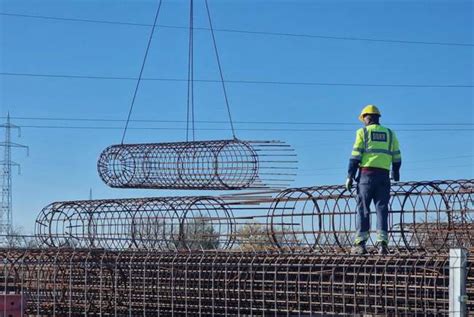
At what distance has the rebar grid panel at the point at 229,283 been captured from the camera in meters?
9.15

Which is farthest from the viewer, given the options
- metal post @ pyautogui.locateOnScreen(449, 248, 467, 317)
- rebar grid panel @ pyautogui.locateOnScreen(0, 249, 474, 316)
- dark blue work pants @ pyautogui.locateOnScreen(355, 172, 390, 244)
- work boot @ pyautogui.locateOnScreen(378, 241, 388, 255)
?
dark blue work pants @ pyautogui.locateOnScreen(355, 172, 390, 244)

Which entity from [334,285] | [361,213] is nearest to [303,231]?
[361,213]

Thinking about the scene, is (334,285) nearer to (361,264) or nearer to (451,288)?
(361,264)

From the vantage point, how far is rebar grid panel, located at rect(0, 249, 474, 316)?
915 centimetres

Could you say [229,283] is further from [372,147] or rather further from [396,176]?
[396,176]

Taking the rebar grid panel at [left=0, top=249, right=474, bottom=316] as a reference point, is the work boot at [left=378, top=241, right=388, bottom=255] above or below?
above

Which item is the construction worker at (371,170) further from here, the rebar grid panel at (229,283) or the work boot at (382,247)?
the rebar grid panel at (229,283)

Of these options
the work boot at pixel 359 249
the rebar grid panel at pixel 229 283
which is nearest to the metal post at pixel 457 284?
the rebar grid panel at pixel 229 283

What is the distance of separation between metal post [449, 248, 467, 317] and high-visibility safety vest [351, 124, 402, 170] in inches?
110

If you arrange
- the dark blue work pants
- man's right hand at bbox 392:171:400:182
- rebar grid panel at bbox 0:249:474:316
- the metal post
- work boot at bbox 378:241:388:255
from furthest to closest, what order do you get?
man's right hand at bbox 392:171:400:182 < the dark blue work pants < work boot at bbox 378:241:388:255 < rebar grid panel at bbox 0:249:474:316 < the metal post

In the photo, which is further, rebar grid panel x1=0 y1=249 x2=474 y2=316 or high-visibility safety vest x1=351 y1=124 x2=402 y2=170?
high-visibility safety vest x1=351 y1=124 x2=402 y2=170

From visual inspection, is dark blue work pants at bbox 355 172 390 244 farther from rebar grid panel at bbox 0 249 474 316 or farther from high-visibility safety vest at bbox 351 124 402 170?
rebar grid panel at bbox 0 249 474 316

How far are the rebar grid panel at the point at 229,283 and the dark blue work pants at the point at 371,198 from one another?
2.83ft

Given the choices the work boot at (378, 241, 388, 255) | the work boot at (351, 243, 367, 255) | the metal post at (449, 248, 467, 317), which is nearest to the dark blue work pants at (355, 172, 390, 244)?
the work boot at (351, 243, 367, 255)
